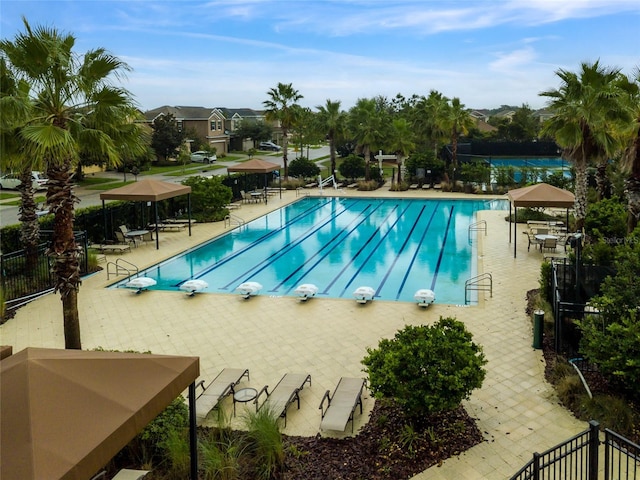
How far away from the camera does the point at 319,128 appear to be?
132ft

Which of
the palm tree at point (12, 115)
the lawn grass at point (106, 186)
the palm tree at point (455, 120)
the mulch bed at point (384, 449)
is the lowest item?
the mulch bed at point (384, 449)

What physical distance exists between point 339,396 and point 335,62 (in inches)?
920

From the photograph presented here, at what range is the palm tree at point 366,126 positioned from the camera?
36.1m

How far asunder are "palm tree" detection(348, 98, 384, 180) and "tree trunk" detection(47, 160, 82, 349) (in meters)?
27.3

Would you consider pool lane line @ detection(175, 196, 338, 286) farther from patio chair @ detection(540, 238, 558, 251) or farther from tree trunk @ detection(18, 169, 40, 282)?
patio chair @ detection(540, 238, 558, 251)

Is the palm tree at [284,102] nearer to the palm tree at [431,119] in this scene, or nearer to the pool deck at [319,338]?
the palm tree at [431,119]

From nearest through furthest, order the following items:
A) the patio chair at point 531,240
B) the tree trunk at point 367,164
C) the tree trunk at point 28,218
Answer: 1. the tree trunk at point 28,218
2. the patio chair at point 531,240
3. the tree trunk at point 367,164

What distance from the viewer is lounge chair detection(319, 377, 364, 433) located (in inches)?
295

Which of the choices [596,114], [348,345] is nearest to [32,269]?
[348,345]

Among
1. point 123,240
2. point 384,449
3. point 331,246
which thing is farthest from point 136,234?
point 384,449

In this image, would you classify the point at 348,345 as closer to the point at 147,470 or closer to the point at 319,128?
the point at 147,470

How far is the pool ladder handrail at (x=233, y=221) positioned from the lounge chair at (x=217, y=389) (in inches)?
617

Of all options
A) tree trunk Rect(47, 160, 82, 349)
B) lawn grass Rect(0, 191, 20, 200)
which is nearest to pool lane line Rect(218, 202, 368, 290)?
tree trunk Rect(47, 160, 82, 349)

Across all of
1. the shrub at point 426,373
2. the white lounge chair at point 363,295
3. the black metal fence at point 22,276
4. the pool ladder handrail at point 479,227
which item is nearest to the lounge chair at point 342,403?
the shrub at point 426,373
